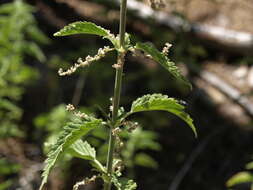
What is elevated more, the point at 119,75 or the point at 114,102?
the point at 119,75

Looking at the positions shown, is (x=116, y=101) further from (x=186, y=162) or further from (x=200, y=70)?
(x=200, y=70)

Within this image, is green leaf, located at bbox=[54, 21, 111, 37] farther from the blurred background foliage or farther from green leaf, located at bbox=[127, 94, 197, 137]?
the blurred background foliage

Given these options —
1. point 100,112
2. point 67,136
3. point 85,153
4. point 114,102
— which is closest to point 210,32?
point 100,112

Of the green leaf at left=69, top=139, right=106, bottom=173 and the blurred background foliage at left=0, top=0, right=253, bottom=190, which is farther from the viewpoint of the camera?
the blurred background foliage at left=0, top=0, right=253, bottom=190

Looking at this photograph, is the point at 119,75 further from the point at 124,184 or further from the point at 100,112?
the point at 100,112

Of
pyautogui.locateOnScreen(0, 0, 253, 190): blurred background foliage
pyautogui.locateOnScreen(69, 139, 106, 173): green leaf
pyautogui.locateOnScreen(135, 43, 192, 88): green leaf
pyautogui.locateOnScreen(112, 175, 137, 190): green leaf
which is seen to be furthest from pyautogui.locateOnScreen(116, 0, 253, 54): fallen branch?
pyautogui.locateOnScreen(135, 43, 192, 88): green leaf

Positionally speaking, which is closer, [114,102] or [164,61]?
[164,61]

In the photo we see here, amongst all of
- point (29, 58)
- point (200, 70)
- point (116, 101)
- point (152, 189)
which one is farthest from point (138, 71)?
point (116, 101)
